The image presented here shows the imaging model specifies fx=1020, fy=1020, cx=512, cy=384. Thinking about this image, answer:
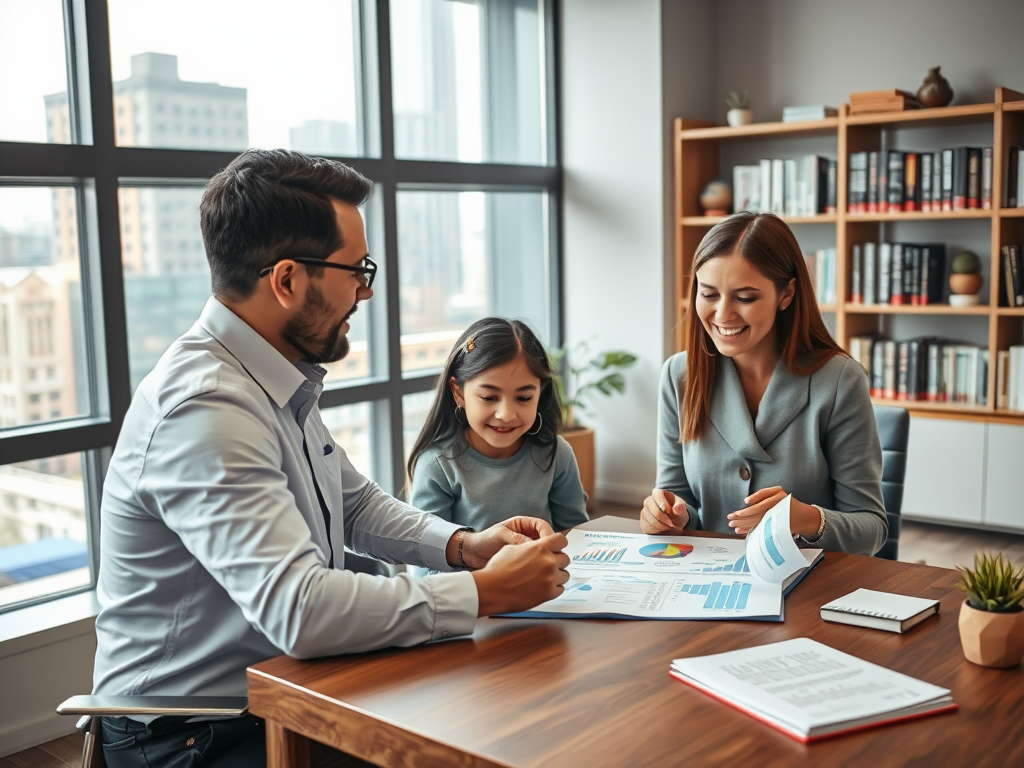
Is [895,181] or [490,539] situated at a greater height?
[895,181]

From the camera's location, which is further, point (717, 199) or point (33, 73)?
point (717, 199)

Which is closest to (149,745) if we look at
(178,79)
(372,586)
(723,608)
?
(372,586)

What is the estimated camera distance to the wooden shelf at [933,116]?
163 inches

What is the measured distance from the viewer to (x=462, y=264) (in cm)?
473

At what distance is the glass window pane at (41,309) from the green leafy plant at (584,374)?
2182mm

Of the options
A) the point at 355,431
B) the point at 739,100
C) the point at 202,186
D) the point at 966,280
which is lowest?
the point at 355,431

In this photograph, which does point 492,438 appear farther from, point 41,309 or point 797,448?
point 41,309

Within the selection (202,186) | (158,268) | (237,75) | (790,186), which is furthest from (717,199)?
(158,268)

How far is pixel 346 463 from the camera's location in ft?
6.25

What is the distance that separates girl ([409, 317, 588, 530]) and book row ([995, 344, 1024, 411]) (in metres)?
2.76

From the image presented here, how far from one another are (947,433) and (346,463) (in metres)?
3.28

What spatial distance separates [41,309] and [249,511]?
2.16 metres

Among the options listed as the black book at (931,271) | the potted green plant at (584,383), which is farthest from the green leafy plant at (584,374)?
the black book at (931,271)

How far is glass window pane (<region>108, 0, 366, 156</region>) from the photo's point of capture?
3342 millimetres
